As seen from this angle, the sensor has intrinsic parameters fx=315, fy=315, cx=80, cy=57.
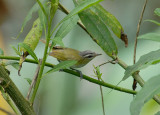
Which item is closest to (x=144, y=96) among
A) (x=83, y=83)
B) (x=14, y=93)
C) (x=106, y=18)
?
(x=14, y=93)

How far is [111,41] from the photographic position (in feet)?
1.94

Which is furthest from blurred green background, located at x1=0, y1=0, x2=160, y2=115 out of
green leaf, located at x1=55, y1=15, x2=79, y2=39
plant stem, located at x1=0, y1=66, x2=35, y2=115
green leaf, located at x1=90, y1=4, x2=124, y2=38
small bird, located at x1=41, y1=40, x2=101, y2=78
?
plant stem, located at x1=0, y1=66, x2=35, y2=115

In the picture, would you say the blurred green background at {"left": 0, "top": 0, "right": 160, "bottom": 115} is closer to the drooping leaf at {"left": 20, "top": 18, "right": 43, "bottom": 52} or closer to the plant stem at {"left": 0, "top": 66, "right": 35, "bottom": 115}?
the drooping leaf at {"left": 20, "top": 18, "right": 43, "bottom": 52}

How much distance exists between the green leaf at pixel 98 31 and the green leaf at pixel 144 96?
23 cm

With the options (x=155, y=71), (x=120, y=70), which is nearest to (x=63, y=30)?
(x=155, y=71)

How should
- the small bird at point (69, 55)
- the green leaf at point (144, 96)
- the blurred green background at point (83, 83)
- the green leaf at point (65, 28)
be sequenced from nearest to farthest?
the green leaf at point (144, 96), the green leaf at point (65, 28), the small bird at point (69, 55), the blurred green background at point (83, 83)

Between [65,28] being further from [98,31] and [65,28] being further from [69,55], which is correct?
[69,55]

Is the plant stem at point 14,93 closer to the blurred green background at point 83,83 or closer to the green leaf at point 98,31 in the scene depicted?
the green leaf at point 98,31

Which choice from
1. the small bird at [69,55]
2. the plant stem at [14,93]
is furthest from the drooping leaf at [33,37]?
the plant stem at [14,93]

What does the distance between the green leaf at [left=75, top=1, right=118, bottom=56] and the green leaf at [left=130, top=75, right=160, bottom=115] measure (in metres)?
0.23

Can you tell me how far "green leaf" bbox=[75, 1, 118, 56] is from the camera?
0.58m

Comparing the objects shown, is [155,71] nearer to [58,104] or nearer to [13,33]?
[58,104]

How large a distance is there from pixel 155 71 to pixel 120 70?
22 cm

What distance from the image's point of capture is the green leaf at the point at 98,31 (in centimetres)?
58
